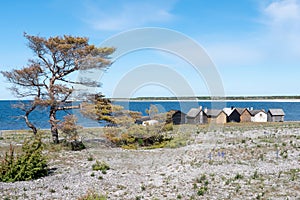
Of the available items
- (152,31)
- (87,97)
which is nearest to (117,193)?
(152,31)

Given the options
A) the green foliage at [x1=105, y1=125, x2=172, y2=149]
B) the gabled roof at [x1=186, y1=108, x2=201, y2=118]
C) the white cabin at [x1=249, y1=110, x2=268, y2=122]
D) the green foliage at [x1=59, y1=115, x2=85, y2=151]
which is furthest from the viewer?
the white cabin at [x1=249, y1=110, x2=268, y2=122]

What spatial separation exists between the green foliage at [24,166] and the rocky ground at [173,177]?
21.0 inches

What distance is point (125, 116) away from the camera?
22453 millimetres

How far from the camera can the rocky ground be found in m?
10.5

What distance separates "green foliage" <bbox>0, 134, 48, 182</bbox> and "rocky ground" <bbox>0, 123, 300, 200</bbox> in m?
0.53

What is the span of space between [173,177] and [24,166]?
6163 mm

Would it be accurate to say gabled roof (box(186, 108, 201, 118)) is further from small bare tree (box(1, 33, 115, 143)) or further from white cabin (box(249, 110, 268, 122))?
small bare tree (box(1, 33, 115, 143))

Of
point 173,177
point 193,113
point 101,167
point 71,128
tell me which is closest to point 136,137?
point 71,128

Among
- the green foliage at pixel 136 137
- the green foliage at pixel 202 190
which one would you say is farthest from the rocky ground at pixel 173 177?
the green foliage at pixel 136 137

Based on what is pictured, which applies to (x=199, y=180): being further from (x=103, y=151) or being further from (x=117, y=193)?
(x=103, y=151)

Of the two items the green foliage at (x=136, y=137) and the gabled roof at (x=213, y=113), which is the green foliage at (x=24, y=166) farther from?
the gabled roof at (x=213, y=113)

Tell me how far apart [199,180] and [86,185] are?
173 inches

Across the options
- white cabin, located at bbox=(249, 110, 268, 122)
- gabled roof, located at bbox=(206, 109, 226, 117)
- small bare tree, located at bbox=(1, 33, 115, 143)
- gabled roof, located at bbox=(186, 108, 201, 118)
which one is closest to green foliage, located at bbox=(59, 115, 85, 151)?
small bare tree, located at bbox=(1, 33, 115, 143)

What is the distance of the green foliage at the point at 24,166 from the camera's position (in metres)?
12.4
